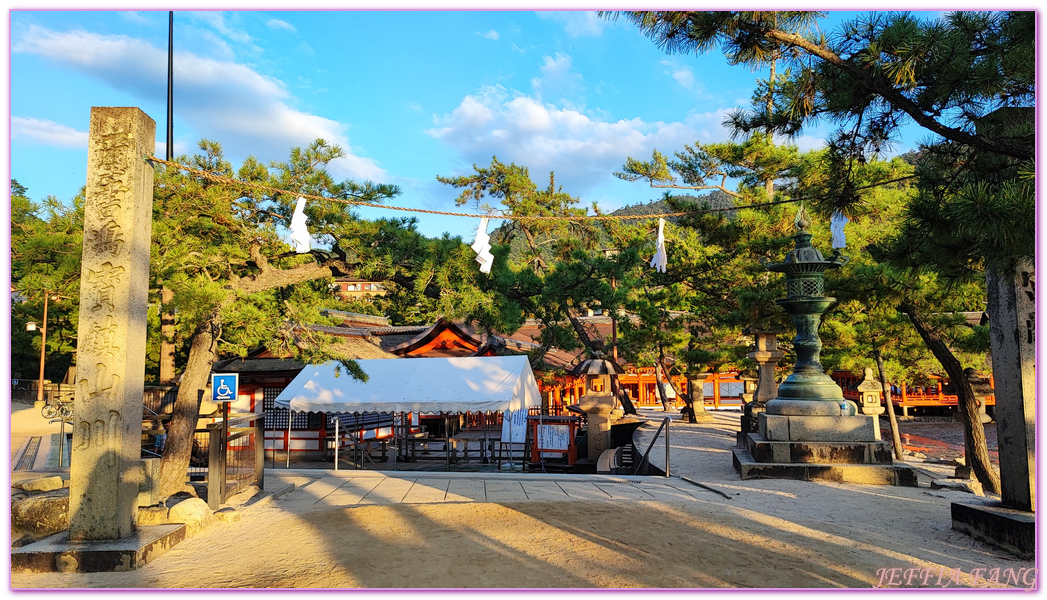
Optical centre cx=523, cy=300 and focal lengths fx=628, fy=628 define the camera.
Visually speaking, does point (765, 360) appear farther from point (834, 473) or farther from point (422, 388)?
point (422, 388)

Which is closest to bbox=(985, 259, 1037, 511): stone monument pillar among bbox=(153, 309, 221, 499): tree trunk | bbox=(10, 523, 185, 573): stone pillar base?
bbox=(10, 523, 185, 573): stone pillar base

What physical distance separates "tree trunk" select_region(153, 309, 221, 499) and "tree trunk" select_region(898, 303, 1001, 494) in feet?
34.4

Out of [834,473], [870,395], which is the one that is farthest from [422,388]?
[870,395]

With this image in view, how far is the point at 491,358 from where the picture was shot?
46.6 feet

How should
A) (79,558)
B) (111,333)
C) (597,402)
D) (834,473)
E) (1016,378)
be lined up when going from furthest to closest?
(597,402) < (834,473) < (1016,378) < (111,333) < (79,558)

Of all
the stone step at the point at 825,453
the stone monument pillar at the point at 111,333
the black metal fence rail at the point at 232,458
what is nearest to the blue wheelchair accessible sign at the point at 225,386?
the black metal fence rail at the point at 232,458

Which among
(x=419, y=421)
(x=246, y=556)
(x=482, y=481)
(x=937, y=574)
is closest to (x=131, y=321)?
(x=246, y=556)

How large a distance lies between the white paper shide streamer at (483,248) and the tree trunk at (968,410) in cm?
662

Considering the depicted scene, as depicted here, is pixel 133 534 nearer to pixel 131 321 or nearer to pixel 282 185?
pixel 131 321

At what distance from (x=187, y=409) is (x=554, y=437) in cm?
718

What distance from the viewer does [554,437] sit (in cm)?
1342

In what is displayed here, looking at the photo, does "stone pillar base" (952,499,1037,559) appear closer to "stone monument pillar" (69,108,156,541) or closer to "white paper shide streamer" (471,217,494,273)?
"white paper shide streamer" (471,217,494,273)

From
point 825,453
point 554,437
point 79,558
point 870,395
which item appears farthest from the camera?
point 870,395

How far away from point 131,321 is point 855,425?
30.2 ft
